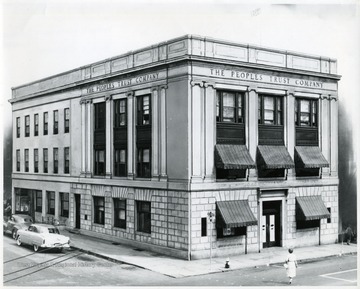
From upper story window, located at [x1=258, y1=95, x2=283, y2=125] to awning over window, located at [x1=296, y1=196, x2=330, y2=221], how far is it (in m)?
5.08

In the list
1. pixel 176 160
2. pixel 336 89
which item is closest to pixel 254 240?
pixel 176 160

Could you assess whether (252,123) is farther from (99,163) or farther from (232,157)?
(99,163)

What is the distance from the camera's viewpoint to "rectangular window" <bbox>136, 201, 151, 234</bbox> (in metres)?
32.6

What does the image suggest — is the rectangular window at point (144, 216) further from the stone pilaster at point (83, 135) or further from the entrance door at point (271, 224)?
the entrance door at point (271, 224)

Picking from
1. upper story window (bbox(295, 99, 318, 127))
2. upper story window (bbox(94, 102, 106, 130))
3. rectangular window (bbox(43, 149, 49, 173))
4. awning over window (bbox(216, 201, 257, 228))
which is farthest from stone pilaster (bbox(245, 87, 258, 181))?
rectangular window (bbox(43, 149, 49, 173))

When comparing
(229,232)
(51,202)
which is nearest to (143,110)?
(229,232)

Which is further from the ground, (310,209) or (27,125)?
(27,125)

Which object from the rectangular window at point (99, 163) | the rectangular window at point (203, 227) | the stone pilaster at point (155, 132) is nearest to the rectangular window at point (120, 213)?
the rectangular window at point (99, 163)

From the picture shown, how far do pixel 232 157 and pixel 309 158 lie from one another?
5.81m

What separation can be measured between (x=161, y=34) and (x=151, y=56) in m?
4.86

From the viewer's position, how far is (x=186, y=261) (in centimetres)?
2889

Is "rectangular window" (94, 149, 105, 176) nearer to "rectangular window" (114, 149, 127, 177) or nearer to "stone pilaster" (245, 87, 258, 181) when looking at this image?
"rectangular window" (114, 149, 127, 177)

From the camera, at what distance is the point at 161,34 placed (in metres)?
26.9

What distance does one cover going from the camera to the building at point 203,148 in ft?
97.7
